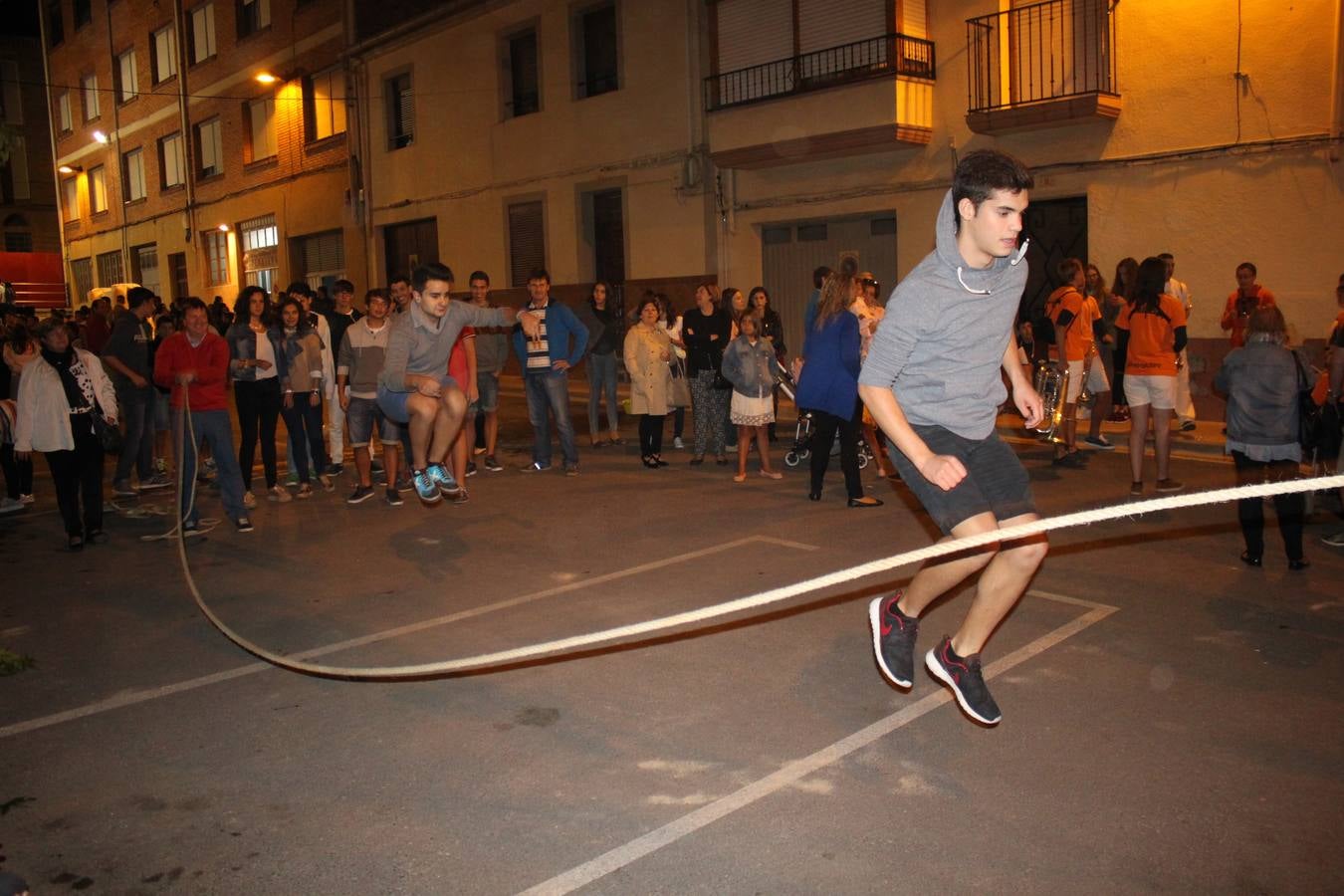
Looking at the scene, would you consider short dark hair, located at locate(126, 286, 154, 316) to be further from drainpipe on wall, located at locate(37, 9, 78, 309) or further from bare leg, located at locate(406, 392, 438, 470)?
drainpipe on wall, located at locate(37, 9, 78, 309)

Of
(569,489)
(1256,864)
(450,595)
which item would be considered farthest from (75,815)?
(569,489)

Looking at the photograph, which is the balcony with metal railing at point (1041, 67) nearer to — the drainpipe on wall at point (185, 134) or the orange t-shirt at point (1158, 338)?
the orange t-shirt at point (1158, 338)

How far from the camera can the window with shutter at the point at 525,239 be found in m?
25.6

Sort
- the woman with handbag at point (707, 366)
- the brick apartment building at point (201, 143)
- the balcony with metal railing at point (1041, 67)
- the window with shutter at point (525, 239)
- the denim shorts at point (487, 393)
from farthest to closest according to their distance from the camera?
the brick apartment building at point (201, 143) < the window with shutter at point (525, 239) < the balcony with metal railing at point (1041, 67) < the denim shorts at point (487, 393) < the woman with handbag at point (707, 366)

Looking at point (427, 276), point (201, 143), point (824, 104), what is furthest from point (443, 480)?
point (201, 143)

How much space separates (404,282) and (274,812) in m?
8.01

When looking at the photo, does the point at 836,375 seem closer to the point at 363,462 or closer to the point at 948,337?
the point at 363,462

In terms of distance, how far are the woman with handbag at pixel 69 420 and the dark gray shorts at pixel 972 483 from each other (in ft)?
→ 23.7

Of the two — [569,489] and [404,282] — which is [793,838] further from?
[404,282]

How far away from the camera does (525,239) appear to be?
26000mm

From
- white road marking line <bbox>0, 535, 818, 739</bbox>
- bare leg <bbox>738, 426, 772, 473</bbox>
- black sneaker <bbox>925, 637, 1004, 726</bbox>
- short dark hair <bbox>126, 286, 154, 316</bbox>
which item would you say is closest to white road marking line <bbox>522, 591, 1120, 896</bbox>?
black sneaker <bbox>925, 637, 1004, 726</bbox>

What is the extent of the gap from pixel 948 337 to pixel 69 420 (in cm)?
750

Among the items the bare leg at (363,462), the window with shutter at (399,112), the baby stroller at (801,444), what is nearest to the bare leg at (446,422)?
the bare leg at (363,462)

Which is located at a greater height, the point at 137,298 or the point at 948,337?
the point at 137,298
